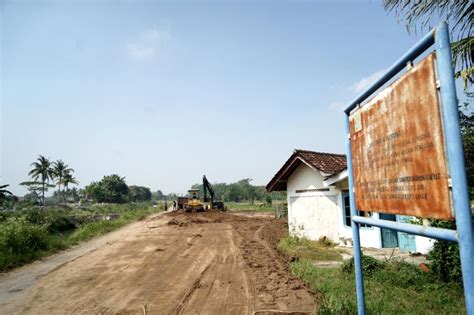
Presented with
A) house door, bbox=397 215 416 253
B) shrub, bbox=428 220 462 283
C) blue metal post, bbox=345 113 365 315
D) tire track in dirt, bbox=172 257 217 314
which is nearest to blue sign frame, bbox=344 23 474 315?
blue metal post, bbox=345 113 365 315

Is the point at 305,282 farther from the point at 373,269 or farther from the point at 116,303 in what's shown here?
the point at 116,303

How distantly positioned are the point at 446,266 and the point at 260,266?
4506 millimetres

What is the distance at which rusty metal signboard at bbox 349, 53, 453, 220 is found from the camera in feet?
7.00

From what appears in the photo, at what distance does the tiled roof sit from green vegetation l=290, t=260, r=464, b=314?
4.99 metres

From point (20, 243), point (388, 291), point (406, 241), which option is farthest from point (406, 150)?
point (20, 243)

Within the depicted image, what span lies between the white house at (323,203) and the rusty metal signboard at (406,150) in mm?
7696

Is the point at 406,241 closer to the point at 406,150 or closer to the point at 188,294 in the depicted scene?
the point at 188,294

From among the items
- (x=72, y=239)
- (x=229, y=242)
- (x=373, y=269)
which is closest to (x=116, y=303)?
(x=373, y=269)

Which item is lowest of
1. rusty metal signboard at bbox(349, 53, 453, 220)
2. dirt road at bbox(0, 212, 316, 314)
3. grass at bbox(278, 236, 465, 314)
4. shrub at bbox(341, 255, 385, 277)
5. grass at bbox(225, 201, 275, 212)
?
grass at bbox(225, 201, 275, 212)

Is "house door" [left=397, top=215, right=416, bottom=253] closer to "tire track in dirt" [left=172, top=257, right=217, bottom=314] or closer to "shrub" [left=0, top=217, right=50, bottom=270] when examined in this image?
"tire track in dirt" [left=172, top=257, right=217, bottom=314]

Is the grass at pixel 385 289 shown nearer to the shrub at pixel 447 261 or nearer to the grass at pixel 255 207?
the shrub at pixel 447 261

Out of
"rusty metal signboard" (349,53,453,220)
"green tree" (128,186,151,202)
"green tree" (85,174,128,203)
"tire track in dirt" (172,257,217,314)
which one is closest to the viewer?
"rusty metal signboard" (349,53,453,220)

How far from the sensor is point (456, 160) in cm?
192

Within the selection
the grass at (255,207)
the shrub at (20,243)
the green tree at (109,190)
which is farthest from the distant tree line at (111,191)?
the shrub at (20,243)
